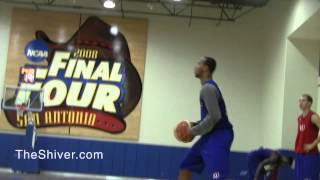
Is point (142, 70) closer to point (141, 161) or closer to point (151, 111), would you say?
point (151, 111)

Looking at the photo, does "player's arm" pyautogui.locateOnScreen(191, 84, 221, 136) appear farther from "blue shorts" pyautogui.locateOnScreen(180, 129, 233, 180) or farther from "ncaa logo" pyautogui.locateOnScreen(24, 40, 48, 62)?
"ncaa logo" pyautogui.locateOnScreen(24, 40, 48, 62)

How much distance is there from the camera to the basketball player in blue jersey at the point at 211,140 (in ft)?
16.9

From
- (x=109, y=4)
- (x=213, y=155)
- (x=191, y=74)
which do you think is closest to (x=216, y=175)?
(x=213, y=155)

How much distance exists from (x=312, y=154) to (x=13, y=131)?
25.9 feet

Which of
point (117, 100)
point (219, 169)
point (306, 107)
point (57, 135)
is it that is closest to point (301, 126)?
point (306, 107)

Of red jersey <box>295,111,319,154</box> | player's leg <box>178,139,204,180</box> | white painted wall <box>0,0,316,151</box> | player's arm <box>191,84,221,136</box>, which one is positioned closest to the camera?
player's arm <box>191,84,221,136</box>

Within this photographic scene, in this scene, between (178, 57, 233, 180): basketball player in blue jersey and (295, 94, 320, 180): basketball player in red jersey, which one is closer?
(178, 57, 233, 180): basketball player in blue jersey

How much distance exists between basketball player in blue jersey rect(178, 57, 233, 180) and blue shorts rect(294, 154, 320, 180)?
3.55 m

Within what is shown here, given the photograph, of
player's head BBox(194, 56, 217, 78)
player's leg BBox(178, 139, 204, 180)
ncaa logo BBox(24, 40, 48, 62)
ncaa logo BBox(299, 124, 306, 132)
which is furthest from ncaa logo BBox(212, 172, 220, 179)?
ncaa logo BBox(24, 40, 48, 62)

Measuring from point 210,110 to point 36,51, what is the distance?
29.0 ft

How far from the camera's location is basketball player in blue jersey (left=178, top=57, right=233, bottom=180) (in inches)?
203

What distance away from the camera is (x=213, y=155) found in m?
5.17

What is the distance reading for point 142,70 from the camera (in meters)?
13.0

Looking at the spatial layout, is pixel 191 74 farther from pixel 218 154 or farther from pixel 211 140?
pixel 218 154
